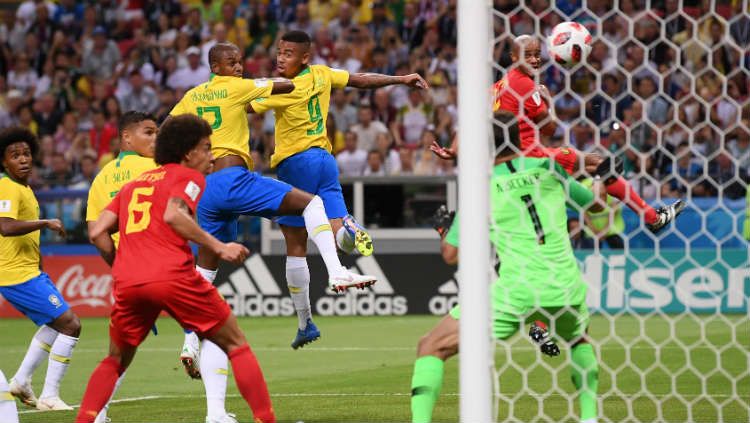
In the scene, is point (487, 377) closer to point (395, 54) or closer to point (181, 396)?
point (181, 396)

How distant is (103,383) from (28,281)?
10.3 feet

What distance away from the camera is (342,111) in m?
18.3

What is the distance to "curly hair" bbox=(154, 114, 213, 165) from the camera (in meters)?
6.07

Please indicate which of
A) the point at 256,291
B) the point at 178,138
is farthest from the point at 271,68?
the point at 178,138

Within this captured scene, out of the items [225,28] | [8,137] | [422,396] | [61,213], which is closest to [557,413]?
[422,396]

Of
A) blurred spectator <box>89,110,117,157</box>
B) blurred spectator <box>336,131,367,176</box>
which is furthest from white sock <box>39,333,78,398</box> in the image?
blurred spectator <box>89,110,117,157</box>

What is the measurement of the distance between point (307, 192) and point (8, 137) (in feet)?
7.24

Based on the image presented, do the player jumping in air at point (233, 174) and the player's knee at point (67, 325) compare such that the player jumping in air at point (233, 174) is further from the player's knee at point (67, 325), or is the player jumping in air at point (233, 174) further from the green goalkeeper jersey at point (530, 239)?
the green goalkeeper jersey at point (530, 239)

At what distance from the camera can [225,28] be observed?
811 inches

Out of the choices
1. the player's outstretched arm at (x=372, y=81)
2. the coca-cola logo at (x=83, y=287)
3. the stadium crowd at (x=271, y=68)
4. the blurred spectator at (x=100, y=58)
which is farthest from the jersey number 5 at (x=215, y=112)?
the blurred spectator at (x=100, y=58)

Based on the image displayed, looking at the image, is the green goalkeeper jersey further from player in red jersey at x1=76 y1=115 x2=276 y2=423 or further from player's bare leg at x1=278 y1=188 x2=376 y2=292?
player's bare leg at x1=278 y1=188 x2=376 y2=292

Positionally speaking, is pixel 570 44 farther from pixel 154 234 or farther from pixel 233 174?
pixel 154 234

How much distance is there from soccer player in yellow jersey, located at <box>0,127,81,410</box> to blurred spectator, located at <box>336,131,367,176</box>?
811 centimetres

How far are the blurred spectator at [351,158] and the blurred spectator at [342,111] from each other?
78 centimetres
